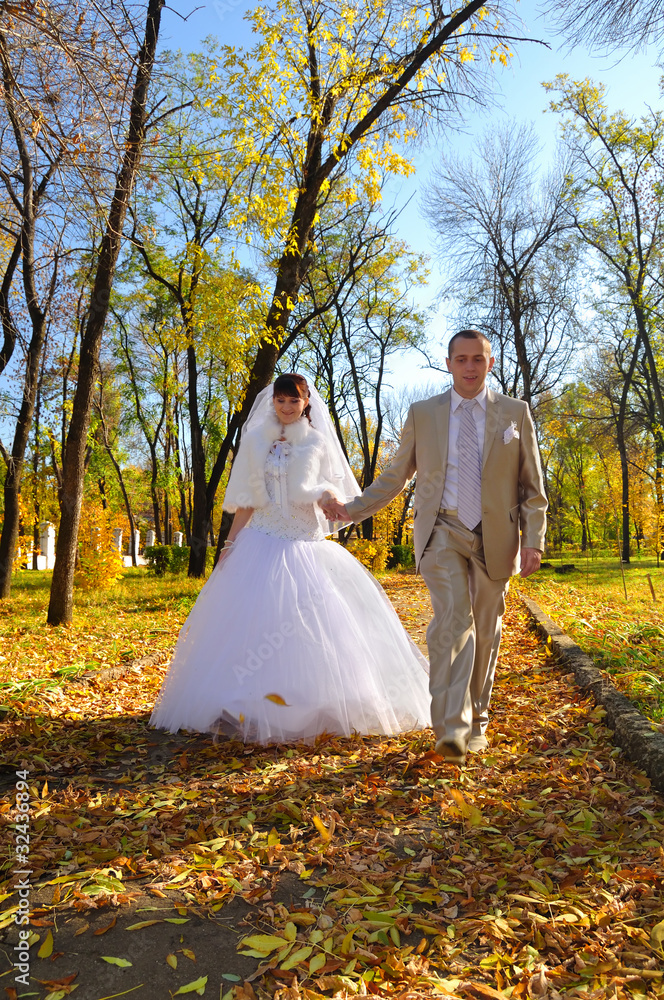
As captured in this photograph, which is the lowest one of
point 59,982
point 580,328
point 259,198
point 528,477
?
point 59,982

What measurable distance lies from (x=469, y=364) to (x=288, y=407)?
1.56 m

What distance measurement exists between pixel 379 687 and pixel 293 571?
100 cm

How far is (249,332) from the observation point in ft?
34.9

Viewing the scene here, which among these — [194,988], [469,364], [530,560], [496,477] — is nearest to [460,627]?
[530,560]

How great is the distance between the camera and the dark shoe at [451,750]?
383cm

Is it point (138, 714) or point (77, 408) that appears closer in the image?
point (138, 714)

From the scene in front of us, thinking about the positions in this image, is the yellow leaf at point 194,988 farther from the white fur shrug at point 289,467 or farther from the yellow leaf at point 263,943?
the white fur shrug at point 289,467

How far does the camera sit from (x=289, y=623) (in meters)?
4.73

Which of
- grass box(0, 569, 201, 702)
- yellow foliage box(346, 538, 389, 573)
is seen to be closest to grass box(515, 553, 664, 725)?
grass box(0, 569, 201, 702)

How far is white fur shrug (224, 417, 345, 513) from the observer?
5.22 meters

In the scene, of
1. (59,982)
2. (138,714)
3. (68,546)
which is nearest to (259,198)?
(68,546)

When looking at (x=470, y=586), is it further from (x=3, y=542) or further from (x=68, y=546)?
(x=3, y=542)

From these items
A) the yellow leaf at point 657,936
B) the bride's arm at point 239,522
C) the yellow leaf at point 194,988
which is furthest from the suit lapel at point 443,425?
the yellow leaf at point 194,988

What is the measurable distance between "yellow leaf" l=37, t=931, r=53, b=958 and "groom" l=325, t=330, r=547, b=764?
92.2 inches
